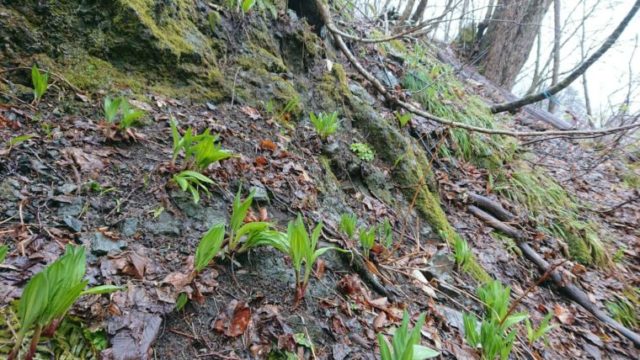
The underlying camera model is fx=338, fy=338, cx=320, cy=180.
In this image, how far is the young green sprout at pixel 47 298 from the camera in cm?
99

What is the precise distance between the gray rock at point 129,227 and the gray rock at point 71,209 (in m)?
0.20

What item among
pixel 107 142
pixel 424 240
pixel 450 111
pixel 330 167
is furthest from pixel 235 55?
pixel 450 111

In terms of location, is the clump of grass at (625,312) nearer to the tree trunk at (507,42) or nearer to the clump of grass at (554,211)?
the clump of grass at (554,211)

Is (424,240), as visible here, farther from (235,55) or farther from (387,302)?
(235,55)

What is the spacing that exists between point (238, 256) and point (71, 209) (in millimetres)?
799

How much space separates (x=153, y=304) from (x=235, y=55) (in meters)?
2.56

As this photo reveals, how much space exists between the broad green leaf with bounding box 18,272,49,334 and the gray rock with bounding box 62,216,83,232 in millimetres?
559

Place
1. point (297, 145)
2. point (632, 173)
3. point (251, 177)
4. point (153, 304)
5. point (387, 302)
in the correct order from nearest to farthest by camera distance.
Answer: point (153, 304) → point (387, 302) → point (251, 177) → point (297, 145) → point (632, 173)

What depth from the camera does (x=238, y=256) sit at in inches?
70.0

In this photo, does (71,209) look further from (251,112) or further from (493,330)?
(493,330)

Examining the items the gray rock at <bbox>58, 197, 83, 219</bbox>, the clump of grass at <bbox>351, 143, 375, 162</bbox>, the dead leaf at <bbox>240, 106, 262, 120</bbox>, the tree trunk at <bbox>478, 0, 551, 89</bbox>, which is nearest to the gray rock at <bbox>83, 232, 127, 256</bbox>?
the gray rock at <bbox>58, 197, 83, 219</bbox>

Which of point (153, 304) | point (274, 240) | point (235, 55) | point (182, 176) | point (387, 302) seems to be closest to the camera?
point (153, 304)

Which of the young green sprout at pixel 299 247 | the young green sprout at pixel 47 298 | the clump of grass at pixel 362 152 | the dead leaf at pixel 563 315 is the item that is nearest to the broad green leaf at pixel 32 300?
the young green sprout at pixel 47 298

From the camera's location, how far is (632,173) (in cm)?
680
